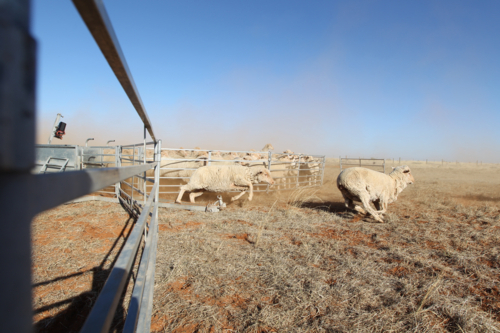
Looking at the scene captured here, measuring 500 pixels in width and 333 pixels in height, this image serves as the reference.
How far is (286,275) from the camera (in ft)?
9.55

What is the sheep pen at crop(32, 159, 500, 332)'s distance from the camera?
2160 mm

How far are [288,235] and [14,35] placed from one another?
457 centimetres

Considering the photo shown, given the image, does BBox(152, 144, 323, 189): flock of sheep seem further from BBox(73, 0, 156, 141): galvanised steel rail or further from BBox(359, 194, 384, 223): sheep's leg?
BBox(73, 0, 156, 141): galvanised steel rail

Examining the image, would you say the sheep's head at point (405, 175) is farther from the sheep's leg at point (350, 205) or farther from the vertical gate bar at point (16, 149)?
the vertical gate bar at point (16, 149)

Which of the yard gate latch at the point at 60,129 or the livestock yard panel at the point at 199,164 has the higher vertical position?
the yard gate latch at the point at 60,129

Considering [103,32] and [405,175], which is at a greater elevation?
[103,32]

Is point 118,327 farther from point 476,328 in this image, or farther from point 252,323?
point 476,328

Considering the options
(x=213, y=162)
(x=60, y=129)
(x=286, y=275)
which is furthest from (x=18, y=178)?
(x=213, y=162)

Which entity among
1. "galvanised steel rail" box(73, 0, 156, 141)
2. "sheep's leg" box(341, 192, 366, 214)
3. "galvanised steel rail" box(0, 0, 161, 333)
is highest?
"galvanised steel rail" box(73, 0, 156, 141)

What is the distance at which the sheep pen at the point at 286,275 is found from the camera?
7.09 ft

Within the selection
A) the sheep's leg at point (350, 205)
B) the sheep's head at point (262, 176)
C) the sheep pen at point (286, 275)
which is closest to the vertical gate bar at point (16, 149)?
the sheep pen at point (286, 275)

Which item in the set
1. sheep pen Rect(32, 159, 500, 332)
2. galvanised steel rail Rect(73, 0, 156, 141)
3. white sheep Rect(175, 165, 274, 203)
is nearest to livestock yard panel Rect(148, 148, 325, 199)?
white sheep Rect(175, 165, 274, 203)

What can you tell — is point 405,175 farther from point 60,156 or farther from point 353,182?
point 60,156

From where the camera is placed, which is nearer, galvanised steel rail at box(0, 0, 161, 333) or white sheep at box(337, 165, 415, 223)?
galvanised steel rail at box(0, 0, 161, 333)
